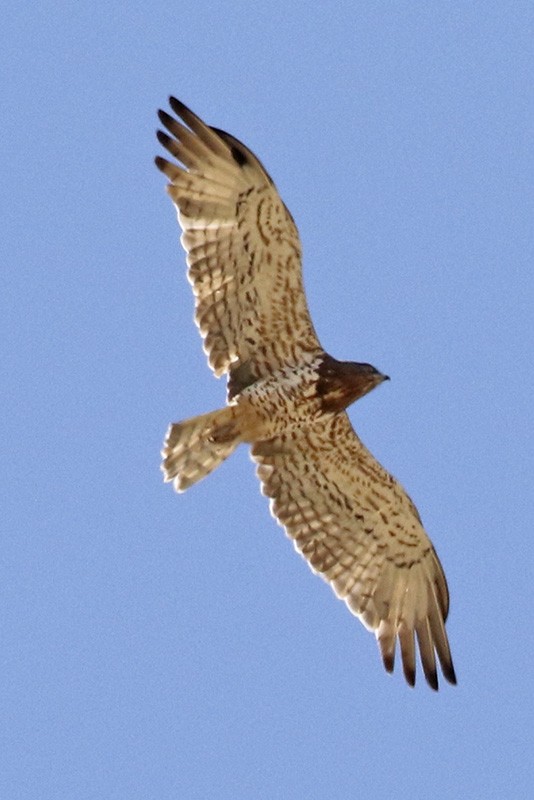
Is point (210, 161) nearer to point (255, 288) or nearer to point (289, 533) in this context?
point (255, 288)

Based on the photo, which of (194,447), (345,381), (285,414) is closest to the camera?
(194,447)

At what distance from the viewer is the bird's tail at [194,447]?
610 inches

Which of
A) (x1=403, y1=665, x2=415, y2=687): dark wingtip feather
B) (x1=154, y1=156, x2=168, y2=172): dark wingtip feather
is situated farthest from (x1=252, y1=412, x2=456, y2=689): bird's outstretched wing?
(x1=154, y1=156, x2=168, y2=172): dark wingtip feather

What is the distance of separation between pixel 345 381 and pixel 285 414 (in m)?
0.55

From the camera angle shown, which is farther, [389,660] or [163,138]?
[389,660]

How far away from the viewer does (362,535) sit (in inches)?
661

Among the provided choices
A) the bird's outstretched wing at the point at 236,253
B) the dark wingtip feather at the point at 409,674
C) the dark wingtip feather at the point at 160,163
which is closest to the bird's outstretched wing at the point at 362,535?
the dark wingtip feather at the point at 409,674

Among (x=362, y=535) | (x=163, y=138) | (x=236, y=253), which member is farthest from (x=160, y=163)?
(x=362, y=535)

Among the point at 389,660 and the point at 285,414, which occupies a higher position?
the point at 285,414

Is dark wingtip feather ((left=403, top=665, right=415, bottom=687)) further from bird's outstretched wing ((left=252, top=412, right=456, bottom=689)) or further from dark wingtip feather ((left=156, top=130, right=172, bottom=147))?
dark wingtip feather ((left=156, top=130, right=172, bottom=147))

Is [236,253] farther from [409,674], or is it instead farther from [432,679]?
[432,679]

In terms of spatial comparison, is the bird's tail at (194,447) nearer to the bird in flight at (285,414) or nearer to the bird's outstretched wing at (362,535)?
the bird in flight at (285,414)

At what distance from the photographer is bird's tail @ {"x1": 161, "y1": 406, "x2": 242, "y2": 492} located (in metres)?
15.5

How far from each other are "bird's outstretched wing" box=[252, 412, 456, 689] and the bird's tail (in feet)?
2.75
